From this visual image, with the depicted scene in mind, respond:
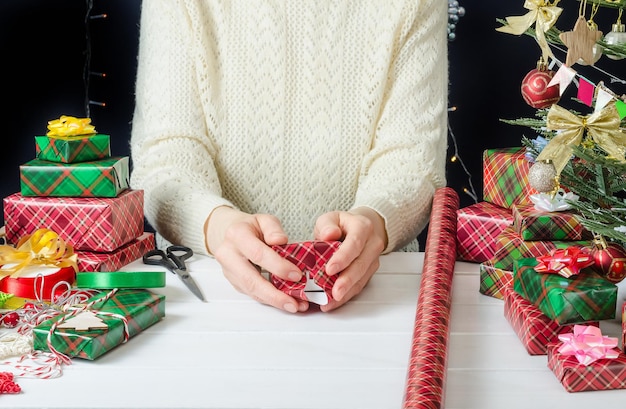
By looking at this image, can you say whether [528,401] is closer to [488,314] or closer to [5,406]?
[488,314]

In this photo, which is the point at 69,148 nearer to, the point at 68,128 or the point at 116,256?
the point at 68,128

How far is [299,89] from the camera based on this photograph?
1697mm

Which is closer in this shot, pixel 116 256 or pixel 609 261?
pixel 609 261

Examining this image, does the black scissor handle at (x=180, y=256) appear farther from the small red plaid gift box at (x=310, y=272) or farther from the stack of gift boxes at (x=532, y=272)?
the stack of gift boxes at (x=532, y=272)

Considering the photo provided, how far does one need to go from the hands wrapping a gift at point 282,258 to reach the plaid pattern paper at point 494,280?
16cm

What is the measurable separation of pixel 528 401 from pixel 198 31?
1.08m

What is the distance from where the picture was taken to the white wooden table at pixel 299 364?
30.9 inches

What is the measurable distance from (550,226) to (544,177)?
0.22ft

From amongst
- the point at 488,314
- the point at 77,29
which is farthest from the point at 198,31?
the point at 488,314

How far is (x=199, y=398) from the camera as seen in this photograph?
0.78m

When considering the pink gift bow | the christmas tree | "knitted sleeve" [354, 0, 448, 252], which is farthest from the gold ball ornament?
"knitted sleeve" [354, 0, 448, 252]

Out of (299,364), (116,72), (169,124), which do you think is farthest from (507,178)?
(116,72)

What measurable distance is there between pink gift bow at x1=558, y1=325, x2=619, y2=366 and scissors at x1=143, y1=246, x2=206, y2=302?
0.51 m

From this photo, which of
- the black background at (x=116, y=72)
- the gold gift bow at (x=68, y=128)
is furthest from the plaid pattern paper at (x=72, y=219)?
the black background at (x=116, y=72)
